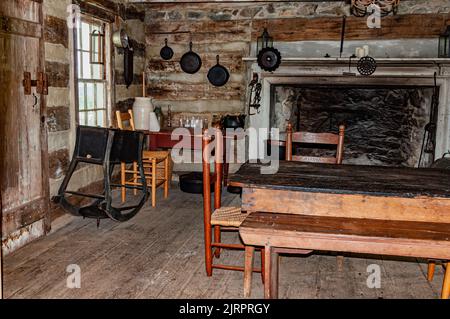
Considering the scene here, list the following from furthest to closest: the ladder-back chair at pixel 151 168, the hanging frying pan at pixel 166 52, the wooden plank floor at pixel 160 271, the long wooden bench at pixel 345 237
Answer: the hanging frying pan at pixel 166 52
the ladder-back chair at pixel 151 168
the wooden plank floor at pixel 160 271
the long wooden bench at pixel 345 237

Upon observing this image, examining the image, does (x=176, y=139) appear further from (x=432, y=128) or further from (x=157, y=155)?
(x=432, y=128)

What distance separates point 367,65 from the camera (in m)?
5.73

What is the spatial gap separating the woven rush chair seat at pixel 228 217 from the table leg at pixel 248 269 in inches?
7.3

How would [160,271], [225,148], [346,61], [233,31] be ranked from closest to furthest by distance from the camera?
[160,271] → [346,61] → [225,148] → [233,31]

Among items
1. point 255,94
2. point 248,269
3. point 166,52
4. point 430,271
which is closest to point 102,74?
point 166,52

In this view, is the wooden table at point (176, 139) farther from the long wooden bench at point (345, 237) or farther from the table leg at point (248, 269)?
the long wooden bench at point (345, 237)

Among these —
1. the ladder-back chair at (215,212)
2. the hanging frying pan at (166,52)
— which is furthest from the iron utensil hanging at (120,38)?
the ladder-back chair at (215,212)

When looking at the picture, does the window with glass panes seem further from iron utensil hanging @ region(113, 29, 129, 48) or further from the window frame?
iron utensil hanging @ region(113, 29, 129, 48)

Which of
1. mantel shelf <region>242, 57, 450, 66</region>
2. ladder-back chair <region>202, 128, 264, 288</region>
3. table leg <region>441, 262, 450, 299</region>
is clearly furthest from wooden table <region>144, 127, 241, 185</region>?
table leg <region>441, 262, 450, 299</region>

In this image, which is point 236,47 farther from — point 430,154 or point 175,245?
point 175,245

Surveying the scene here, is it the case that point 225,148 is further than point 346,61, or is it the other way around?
point 225,148

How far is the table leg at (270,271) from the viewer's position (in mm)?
2500

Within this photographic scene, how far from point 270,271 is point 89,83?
333 cm
